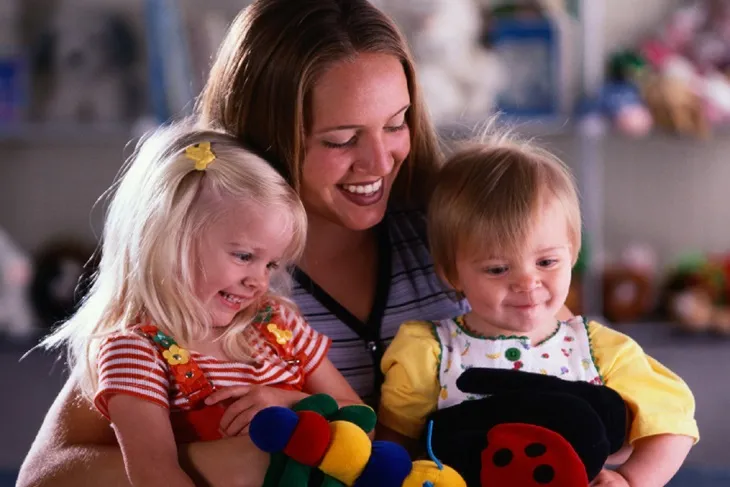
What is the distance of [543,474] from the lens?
1246mm

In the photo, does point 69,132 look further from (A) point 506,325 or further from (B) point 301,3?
(A) point 506,325

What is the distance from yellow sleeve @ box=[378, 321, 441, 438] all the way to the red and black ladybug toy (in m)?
0.04

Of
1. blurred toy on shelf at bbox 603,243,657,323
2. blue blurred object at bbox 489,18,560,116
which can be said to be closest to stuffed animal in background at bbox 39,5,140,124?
blue blurred object at bbox 489,18,560,116

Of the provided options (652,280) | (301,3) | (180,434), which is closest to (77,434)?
(180,434)

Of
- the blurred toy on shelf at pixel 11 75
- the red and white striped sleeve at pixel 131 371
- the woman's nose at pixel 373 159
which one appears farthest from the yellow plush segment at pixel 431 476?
the blurred toy on shelf at pixel 11 75

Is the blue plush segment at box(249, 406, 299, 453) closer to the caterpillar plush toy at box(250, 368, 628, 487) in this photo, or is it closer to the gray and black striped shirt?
the caterpillar plush toy at box(250, 368, 628, 487)

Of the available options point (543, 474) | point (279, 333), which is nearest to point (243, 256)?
point (279, 333)

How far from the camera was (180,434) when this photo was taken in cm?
133

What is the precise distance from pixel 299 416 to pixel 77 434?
1.17ft

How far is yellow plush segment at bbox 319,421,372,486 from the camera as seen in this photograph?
45.9 inches

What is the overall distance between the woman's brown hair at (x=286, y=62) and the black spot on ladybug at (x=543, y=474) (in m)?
0.50

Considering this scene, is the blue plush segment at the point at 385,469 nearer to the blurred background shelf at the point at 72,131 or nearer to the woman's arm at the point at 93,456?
the woman's arm at the point at 93,456

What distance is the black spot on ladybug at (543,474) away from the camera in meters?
1.24

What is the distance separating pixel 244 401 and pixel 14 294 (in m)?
2.45
